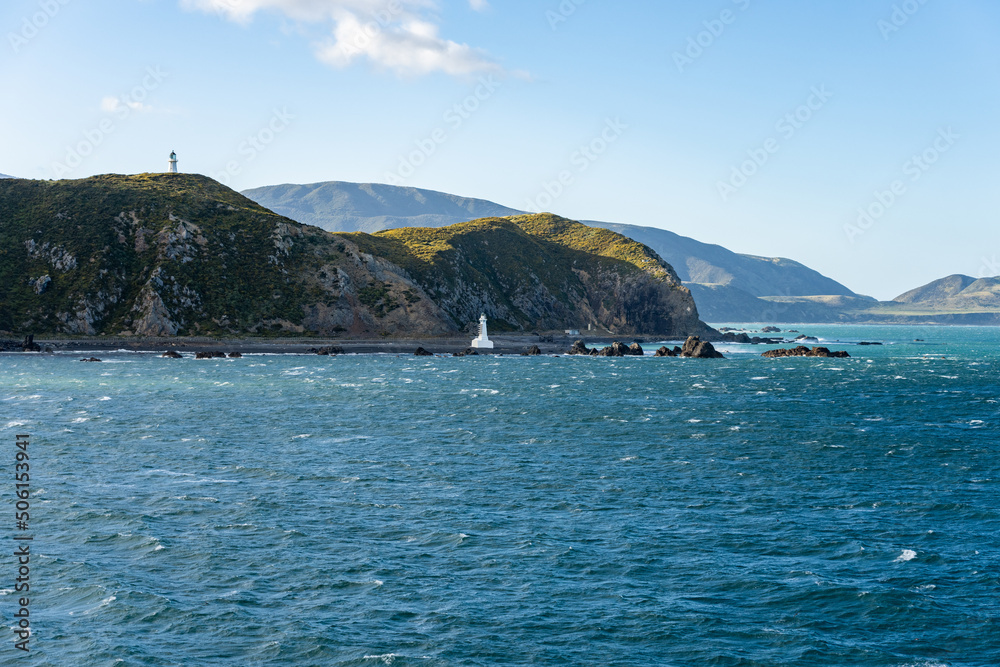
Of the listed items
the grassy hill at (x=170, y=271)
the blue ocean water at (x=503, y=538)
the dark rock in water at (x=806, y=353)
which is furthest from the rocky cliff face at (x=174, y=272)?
the blue ocean water at (x=503, y=538)

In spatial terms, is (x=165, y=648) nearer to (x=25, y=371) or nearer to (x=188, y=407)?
(x=188, y=407)

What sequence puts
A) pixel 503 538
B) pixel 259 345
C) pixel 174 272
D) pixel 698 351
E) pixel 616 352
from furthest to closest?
pixel 616 352, pixel 174 272, pixel 698 351, pixel 259 345, pixel 503 538

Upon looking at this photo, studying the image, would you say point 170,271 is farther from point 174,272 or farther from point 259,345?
point 259,345

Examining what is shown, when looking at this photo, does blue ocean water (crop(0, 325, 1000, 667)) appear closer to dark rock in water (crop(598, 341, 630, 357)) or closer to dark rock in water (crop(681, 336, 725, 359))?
dark rock in water (crop(681, 336, 725, 359))

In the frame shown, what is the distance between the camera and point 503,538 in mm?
30797

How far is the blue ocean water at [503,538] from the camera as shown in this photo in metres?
21.7

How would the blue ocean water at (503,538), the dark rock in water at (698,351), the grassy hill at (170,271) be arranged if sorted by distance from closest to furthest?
1. the blue ocean water at (503,538)
2. the grassy hill at (170,271)
3. the dark rock in water at (698,351)

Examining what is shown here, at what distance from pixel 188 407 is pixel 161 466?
2771 centimetres

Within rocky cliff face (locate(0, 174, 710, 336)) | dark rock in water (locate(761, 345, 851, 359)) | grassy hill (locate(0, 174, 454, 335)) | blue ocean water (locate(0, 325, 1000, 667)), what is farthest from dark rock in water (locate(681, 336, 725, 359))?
blue ocean water (locate(0, 325, 1000, 667))

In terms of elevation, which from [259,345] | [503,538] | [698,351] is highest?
[259,345]

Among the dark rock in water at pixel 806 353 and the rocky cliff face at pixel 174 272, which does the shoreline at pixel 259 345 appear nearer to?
the rocky cliff face at pixel 174 272

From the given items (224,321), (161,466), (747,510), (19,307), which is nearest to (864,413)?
(747,510)

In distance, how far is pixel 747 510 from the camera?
35625 mm

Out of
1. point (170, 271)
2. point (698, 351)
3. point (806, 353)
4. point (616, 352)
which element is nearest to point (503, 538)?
point (698, 351)
